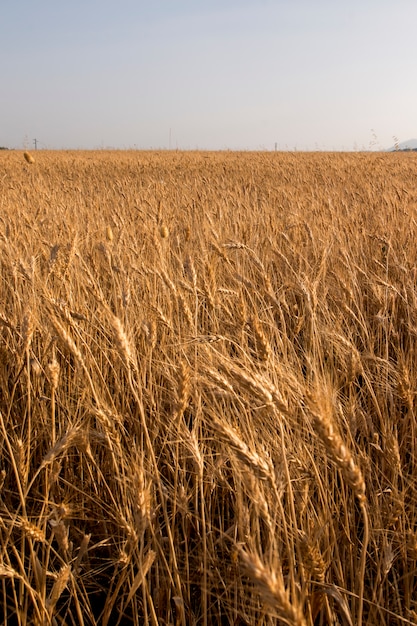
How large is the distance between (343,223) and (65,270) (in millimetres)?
2080

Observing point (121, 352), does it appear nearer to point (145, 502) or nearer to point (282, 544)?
point (145, 502)

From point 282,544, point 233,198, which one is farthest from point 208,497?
point 233,198

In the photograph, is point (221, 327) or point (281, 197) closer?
point (221, 327)

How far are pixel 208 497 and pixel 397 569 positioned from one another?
45cm

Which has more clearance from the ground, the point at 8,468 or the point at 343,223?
the point at 343,223

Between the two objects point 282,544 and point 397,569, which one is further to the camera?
point 397,569

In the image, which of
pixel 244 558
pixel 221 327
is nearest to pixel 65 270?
pixel 221 327

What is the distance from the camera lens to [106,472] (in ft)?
4.86

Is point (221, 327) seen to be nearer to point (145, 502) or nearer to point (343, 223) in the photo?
point (145, 502)

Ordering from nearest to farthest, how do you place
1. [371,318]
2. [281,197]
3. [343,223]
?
1. [371,318]
2. [343,223]
3. [281,197]

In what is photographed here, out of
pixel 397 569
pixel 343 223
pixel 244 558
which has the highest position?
pixel 343 223

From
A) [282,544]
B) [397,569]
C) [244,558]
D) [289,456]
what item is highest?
[244,558]

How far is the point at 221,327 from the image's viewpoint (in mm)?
1934

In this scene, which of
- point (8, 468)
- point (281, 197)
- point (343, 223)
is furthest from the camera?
point (281, 197)
